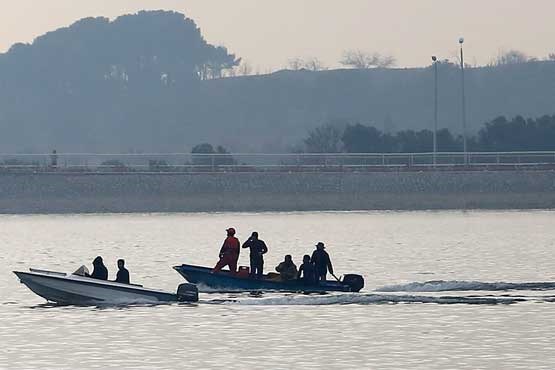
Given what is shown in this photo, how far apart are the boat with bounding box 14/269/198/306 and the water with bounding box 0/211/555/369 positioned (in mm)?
418

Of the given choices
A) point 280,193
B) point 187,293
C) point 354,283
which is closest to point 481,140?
point 280,193

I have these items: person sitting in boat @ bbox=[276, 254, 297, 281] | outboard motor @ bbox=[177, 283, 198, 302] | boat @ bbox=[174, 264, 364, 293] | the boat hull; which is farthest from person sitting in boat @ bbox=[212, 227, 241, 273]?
the boat hull

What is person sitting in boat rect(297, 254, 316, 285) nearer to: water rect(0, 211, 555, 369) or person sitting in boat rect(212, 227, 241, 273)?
water rect(0, 211, 555, 369)

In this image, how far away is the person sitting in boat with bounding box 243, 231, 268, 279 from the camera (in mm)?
54469

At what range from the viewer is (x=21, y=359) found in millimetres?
40219

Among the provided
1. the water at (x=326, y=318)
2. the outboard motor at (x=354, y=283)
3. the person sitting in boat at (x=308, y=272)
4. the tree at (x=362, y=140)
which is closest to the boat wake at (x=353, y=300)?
the water at (x=326, y=318)

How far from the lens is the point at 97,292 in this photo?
167 feet

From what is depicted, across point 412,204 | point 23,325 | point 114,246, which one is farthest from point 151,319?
point 412,204

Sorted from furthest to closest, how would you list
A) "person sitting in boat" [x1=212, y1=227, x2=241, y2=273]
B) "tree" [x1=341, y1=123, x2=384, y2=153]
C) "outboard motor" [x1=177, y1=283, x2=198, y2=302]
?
1. "tree" [x1=341, y1=123, x2=384, y2=153]
2. "person sitting in boat" [x1=212, y1=227, x2=241, y2=273]
3. "outboard motor" [x1=177, y1=283, x2=198, y2=302]

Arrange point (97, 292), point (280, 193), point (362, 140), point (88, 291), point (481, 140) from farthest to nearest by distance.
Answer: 1. point (362, 140)
2. point (481, 140)
3. point (280, 193)
4. point (88, 291)
5. point (97, 292)

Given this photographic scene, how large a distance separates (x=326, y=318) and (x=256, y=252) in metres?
7.48

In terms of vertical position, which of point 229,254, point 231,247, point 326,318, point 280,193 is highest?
point 280,193

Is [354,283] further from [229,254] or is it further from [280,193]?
[280,193]

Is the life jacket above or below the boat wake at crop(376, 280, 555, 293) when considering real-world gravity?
above
